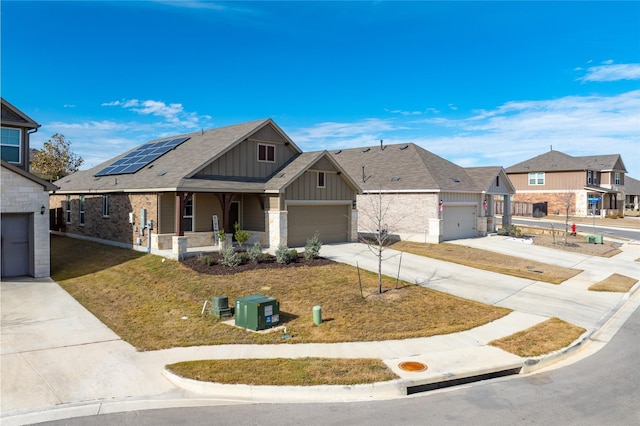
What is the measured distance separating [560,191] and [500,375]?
5358 cm

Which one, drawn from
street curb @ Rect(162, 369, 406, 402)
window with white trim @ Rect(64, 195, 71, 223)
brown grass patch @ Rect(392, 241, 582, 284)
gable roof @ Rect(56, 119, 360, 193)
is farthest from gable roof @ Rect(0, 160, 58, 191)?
brown grass patch @ Rect(392, 241, 582, 284)

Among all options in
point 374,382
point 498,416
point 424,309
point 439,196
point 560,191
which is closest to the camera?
point 498,416

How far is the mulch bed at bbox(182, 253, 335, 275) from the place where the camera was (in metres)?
17.8

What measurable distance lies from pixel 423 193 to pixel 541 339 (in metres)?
19.1

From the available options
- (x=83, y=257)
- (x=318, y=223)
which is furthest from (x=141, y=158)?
(x=318, y=223)

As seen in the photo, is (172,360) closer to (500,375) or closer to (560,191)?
(500,375)

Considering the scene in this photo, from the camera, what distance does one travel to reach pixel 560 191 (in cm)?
5534

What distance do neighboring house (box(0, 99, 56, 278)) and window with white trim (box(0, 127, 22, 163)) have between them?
1.5 inches

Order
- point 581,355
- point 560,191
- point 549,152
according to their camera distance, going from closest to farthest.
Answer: point 581,355
point 560,191
point 549,152

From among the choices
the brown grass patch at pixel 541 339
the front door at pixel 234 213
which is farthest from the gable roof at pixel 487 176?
the brown grass patch at pixel 541 339

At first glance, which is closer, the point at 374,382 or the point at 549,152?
the point at 374,382

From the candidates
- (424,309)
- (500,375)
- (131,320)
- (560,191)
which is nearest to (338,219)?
(424,309)

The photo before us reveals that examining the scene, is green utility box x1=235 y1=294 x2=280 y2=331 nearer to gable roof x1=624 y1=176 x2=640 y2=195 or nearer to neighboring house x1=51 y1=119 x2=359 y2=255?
neighboring house x1=51 y1=119 x2=359 y2=255

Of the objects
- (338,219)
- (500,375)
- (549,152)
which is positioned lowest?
(500,375)
